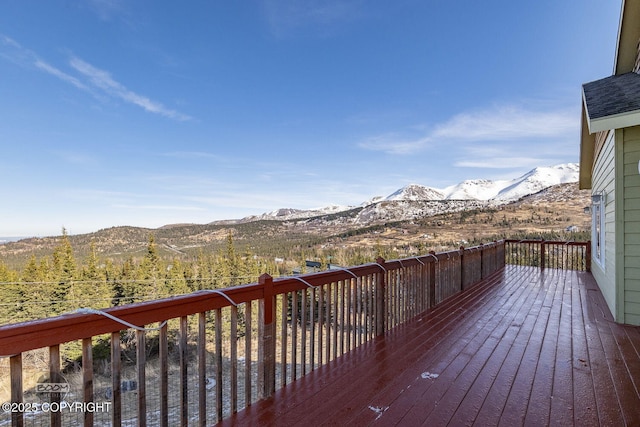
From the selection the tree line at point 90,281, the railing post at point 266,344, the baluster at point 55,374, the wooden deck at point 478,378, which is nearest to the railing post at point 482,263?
the wooden deck at point 478,378

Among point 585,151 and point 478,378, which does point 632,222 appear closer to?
point 478,378

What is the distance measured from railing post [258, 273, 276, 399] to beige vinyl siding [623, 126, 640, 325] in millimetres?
4922

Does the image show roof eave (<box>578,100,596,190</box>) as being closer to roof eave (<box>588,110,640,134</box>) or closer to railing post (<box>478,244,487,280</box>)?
roof eave (<box>588,110,640,134</box>)

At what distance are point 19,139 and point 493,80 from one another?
35.8 m

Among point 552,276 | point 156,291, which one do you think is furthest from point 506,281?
point 156,291

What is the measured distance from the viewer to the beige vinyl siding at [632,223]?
161 inches

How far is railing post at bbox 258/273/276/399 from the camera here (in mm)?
2350

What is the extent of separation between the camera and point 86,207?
1935 inches

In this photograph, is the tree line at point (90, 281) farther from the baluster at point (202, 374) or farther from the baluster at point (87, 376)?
the baluster at point (87, 376)

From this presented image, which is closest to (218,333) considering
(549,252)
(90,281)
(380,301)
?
(380,301)

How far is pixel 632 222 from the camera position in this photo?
13.5ft

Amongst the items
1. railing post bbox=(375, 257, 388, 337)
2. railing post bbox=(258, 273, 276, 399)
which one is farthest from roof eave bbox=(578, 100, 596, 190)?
railing post bbox=(258, 273, 276, 399)

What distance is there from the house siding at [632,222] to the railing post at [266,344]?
4922 mm

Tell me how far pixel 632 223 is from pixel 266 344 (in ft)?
16.5
